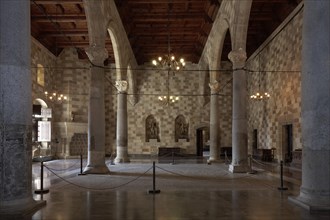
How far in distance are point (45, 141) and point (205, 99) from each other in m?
12.5

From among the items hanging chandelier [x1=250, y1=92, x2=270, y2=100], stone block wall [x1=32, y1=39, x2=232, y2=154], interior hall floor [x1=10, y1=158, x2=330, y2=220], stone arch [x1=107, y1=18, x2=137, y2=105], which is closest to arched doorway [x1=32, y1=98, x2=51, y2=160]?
stone block wall [x1=32, y1=39, x2=232, y2=154]

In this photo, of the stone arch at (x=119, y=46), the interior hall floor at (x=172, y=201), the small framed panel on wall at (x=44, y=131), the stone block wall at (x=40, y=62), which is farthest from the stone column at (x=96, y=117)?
the small framed panel on wall at (x=44, y=131)

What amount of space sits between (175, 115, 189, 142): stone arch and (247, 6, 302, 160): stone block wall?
212 inches

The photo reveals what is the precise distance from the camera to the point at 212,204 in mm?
6949

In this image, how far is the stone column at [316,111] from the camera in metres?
6.14

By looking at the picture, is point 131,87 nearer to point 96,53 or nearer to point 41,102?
point 41,102

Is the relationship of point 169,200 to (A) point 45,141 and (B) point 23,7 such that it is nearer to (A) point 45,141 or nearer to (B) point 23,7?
(B) point 23,7

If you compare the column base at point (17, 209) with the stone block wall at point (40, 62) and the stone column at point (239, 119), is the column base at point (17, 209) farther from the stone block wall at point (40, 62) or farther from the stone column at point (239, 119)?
the stone block wall at point (40, 62)

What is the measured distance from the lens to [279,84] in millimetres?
18984

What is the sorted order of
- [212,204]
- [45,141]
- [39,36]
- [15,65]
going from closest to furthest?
[15,65] → [212,204] → [39,36] → [45,141]

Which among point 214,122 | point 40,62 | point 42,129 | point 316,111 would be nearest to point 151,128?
point 42,129

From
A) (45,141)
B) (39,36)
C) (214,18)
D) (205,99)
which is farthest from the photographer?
(205,99)

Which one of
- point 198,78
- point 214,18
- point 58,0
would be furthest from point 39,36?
point 198,78

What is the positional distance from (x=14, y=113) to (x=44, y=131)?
1799cm
